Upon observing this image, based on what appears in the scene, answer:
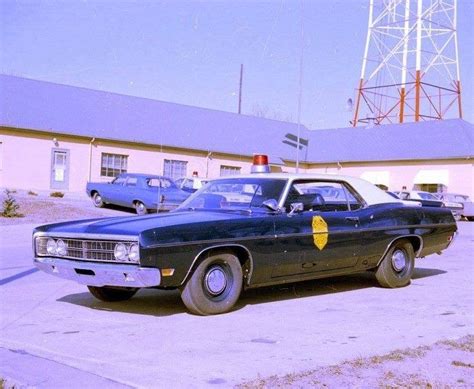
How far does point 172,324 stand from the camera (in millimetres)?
6922

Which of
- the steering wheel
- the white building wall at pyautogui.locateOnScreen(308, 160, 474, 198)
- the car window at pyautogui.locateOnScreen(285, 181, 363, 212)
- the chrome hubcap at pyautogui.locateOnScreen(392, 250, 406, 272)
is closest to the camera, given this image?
the car window at pyautogui.locateOnScreen(285, 181, 363, 212)

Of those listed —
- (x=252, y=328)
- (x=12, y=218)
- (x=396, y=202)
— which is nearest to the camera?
(x=252, y=328)

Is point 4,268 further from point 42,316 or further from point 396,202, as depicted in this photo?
point 396,202

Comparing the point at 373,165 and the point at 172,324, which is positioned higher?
the point at 373,165

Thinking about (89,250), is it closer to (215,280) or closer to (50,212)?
(215,280)

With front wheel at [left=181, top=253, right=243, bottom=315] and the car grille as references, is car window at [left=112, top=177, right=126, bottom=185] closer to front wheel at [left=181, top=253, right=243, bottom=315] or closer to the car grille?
the car grille

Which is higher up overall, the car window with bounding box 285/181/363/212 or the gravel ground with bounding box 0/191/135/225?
the car window with bounding box 285/181/363/212

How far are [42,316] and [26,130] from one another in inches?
961

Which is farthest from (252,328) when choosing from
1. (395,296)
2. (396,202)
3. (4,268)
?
(4,268)

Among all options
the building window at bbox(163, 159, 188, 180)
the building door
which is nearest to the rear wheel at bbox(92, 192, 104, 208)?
the building door

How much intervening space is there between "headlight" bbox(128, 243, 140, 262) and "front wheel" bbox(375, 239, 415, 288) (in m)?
3.65

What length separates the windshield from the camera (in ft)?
27.1

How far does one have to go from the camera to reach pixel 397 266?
9.49 metres

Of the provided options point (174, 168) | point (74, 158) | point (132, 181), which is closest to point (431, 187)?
point (174, 168)
